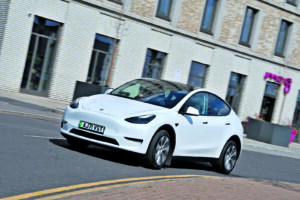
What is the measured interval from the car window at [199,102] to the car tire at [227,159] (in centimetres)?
109

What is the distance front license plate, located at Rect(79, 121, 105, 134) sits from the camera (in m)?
8.34

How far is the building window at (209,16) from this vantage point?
99.4ft

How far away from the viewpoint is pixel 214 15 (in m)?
31.0

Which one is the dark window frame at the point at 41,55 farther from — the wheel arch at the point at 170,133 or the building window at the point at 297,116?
the building window at the point at 297,116

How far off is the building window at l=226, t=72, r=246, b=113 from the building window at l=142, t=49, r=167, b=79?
609cm

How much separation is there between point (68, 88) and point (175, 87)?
49.8ft

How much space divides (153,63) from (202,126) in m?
18.9

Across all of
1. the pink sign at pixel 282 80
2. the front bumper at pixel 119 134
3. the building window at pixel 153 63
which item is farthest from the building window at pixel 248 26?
the front bumper at pixel 119 134

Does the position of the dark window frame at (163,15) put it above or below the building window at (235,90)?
above

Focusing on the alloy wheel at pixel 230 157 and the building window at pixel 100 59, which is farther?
the building window at pixel 100 59

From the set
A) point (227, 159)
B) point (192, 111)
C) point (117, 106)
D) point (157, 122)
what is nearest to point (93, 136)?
point (117, 106)

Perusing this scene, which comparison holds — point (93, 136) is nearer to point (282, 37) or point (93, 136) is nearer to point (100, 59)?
point (100, 59)

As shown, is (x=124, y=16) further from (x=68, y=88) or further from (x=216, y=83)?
(x=216, y=83)

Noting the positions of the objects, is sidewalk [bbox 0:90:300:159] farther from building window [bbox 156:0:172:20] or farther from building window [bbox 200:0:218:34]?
building window [bbox 200:0:218:34]
